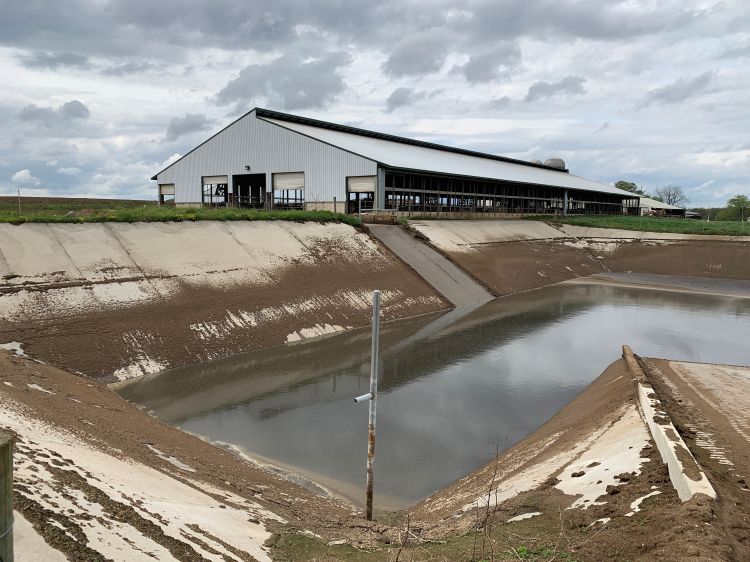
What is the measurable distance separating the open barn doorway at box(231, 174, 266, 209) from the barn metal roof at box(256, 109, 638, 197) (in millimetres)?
4980

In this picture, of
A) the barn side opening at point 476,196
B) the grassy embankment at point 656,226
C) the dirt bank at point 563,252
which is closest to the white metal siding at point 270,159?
the barn side opening at point 476,196

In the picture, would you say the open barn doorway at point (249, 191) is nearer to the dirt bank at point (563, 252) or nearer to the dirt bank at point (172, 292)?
the dirt bank at point (563, 252)

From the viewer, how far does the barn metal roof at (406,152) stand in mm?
42438

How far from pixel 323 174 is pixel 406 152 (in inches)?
524

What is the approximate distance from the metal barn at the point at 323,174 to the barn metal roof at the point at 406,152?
0.44ft

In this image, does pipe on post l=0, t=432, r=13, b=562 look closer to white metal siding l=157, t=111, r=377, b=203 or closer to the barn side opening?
white metal siding l=157, t=111, r=377, b=203

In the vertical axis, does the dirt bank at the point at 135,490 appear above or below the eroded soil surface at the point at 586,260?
Answer: below

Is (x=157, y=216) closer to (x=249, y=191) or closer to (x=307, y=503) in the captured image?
(x=307, y=503)

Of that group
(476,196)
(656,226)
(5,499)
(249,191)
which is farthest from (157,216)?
(656,226)

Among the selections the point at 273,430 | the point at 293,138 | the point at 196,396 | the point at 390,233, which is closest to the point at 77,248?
the point at 196,396

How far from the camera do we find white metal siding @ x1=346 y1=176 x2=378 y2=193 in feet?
125

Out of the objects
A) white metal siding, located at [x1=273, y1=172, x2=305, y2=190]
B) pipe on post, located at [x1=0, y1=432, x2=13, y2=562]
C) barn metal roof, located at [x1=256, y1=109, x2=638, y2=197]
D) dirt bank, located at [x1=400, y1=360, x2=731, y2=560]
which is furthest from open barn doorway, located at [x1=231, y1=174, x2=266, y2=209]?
pipe on post, located at [x1=0, y1=432, x2=13, y2=562]

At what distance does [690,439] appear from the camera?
9.27 metres

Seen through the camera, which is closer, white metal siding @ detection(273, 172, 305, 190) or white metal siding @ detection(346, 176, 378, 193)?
white metal siding @ detection(346, 176, 378, 193)
